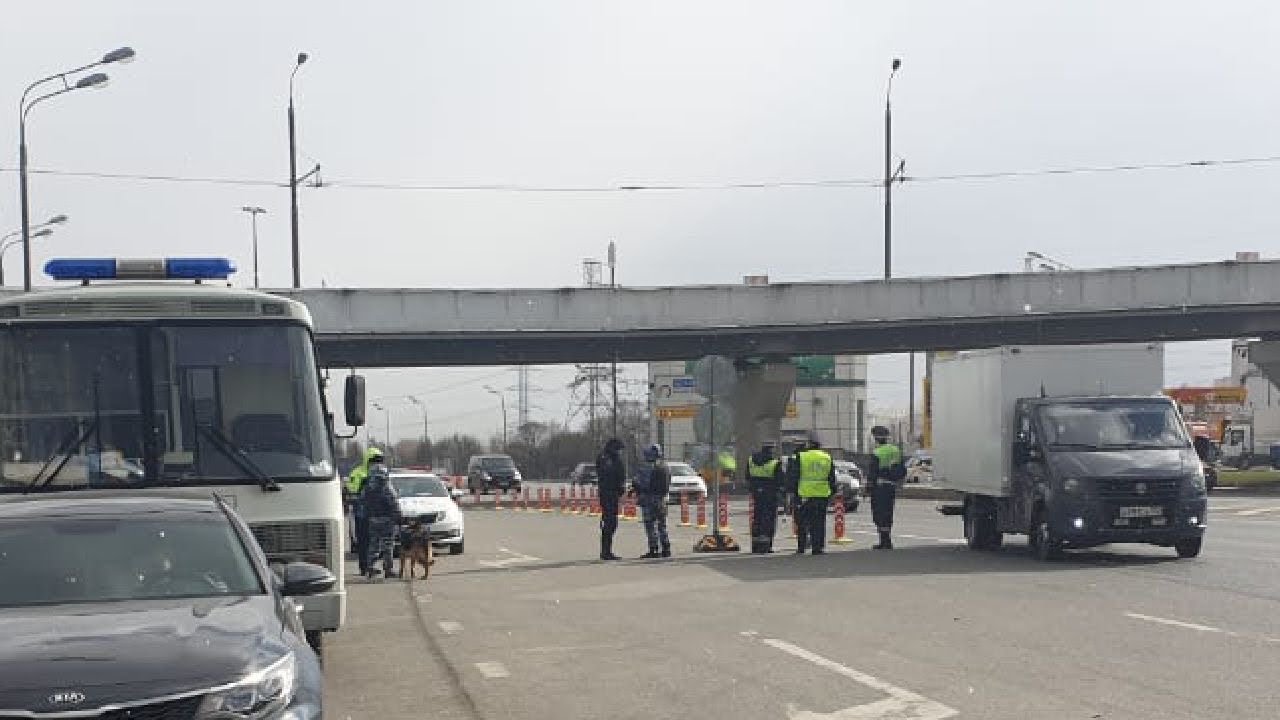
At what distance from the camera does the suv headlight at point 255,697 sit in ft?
19.9

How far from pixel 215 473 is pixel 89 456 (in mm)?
881

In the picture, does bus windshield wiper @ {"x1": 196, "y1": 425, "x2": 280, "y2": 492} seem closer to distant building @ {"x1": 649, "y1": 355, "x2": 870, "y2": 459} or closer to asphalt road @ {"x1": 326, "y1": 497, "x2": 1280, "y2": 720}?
asphalt road @ {"x1": 326, "y1": 497, "x2": 1280, "y2": 720}

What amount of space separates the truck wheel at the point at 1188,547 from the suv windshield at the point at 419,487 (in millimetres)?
12419

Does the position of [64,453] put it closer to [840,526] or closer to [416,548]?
[416,548]

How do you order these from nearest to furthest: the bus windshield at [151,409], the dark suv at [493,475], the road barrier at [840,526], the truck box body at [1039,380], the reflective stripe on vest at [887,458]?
the bus windshield at [151,409] → the truck box body at [1039,380] → the reflective stripe on vest at [887,458] → the road barrier at [840,526] → the dark suv at [493,475]

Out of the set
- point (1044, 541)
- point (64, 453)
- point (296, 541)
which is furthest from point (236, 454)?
point (1044, 541)

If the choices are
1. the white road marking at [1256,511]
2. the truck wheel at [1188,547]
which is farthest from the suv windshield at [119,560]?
the white road marking at [1256,511]

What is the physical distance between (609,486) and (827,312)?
3144 centimetres

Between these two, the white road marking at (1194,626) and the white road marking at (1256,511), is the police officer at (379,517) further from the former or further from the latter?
the white road marking at (1256,511)

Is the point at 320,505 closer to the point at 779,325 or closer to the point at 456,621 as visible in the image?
the point at 456,621

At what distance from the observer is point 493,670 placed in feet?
38.2

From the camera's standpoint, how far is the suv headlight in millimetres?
6074

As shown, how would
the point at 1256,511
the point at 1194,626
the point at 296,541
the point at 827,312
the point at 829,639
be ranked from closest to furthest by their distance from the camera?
the point at 296,541
the point at 829,639
the point at 1194,626
the point at 1256,511
the point at 827,312

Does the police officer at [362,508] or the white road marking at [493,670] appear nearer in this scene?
the white road marking at [493,670]
